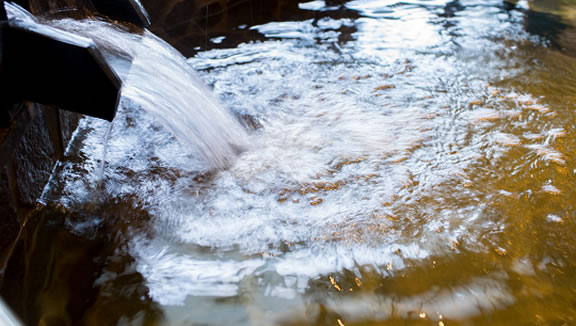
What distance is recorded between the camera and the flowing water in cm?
147

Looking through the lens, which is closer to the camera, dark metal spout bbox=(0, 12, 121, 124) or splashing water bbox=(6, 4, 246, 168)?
dark metal spout bbox=(0, 12, 121, 124)

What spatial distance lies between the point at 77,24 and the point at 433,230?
5.93 feet

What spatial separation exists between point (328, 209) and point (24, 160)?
122cm

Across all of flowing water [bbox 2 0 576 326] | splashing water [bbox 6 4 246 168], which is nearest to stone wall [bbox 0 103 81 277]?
flowing water [bbox 2 0 576 326]

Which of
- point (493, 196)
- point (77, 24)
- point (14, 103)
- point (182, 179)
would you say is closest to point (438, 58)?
point (493, 196)

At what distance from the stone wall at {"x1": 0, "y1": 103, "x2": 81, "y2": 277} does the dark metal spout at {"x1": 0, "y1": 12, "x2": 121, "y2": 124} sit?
143 mm

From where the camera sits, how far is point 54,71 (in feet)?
4.68

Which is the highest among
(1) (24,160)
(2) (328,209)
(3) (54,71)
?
(3) (54,71)

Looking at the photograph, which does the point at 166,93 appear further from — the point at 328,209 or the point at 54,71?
the point at 328,209

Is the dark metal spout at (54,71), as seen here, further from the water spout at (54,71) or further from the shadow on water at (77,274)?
the shadow on water at (77,274)

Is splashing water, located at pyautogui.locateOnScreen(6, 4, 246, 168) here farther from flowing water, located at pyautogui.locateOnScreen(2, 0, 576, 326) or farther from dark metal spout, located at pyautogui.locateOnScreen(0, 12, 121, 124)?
dark metal spout, located at pyautogui.locateOnScreen(0, 12, 121, 124)

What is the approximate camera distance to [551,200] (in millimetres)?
1929

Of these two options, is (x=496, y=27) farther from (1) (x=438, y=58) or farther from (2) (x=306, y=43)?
(2) (x=306, y=43)

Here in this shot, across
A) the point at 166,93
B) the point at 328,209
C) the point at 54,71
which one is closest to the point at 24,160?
the point at 54,71
